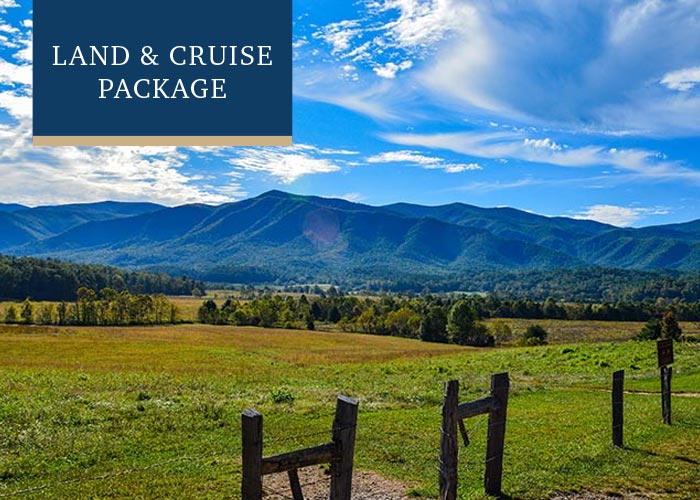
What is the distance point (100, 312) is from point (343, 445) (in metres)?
128

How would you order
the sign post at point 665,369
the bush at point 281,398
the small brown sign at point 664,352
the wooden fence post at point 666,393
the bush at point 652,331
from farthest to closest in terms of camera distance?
1. the bush at point 652,331
2. the bush at point 281,398
3. the small brown sign at point 664,352
4. the sign post at point 665,369
5. the wooden fence post at point 666,393

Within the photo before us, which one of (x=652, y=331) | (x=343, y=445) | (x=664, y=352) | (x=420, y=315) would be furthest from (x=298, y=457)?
(x=420, y=315)

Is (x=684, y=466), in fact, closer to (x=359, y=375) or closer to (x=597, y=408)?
(x=597, y=408)

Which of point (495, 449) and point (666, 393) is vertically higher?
point (495, 449)

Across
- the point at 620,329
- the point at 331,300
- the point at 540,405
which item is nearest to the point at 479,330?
the point at 620,329

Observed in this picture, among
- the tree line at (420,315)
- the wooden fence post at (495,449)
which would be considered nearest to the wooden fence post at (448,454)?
the wooden fence post at (495,449)

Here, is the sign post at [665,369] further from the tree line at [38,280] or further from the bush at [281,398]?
the tree line at [38,280]

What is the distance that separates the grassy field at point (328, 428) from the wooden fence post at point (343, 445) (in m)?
2.72

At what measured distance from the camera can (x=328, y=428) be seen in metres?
19.9

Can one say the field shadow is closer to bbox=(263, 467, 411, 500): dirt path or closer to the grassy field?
the grassy field

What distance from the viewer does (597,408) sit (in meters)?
22.9

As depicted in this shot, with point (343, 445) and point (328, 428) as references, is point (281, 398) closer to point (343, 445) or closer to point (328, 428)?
point (328, 428)

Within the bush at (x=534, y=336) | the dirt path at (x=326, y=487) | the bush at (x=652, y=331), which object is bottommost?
the bush at (x=534, y=336)

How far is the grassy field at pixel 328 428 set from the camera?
1296 cm
